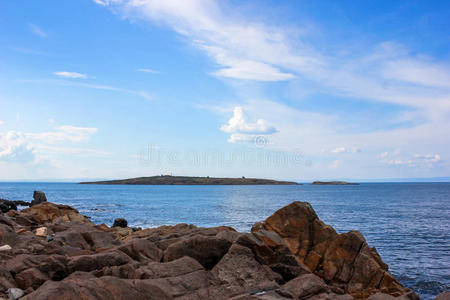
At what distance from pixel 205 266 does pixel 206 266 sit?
0.04 m

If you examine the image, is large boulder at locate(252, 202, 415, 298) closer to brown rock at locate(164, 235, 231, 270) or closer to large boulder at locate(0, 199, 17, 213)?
brown rock at locate(164, 235, 231, 270)

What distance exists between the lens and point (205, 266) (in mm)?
13898

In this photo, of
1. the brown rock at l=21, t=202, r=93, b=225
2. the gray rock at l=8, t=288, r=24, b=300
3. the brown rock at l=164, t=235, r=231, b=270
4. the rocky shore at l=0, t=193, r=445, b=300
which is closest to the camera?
the gray rock at l=8, t=288, r=24, b=300

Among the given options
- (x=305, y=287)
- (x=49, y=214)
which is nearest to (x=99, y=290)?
(x=305, y=287)

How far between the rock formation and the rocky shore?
3 centimetres

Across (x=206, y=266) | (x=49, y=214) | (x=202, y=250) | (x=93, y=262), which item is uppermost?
(x=202, y=250)

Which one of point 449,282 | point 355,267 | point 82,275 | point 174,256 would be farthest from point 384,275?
point 82,275

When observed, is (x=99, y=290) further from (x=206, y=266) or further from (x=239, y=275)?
(x=206, y=266)

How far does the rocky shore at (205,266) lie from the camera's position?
10.3 m

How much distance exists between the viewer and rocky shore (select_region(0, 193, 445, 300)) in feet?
33.7

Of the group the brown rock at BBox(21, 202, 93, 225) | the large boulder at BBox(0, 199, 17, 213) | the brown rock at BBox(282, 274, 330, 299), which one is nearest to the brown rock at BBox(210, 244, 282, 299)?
the brown rock at BBox(282, 274, 330, 299)

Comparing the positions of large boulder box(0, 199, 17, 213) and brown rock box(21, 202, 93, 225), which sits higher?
brown rock box(21, 202, 93, 225)

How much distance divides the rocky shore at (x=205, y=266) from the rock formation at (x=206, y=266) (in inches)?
1.2

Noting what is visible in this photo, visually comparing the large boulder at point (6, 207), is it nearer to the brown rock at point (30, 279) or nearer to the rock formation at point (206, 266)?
the rock formation at point (206, 266)
